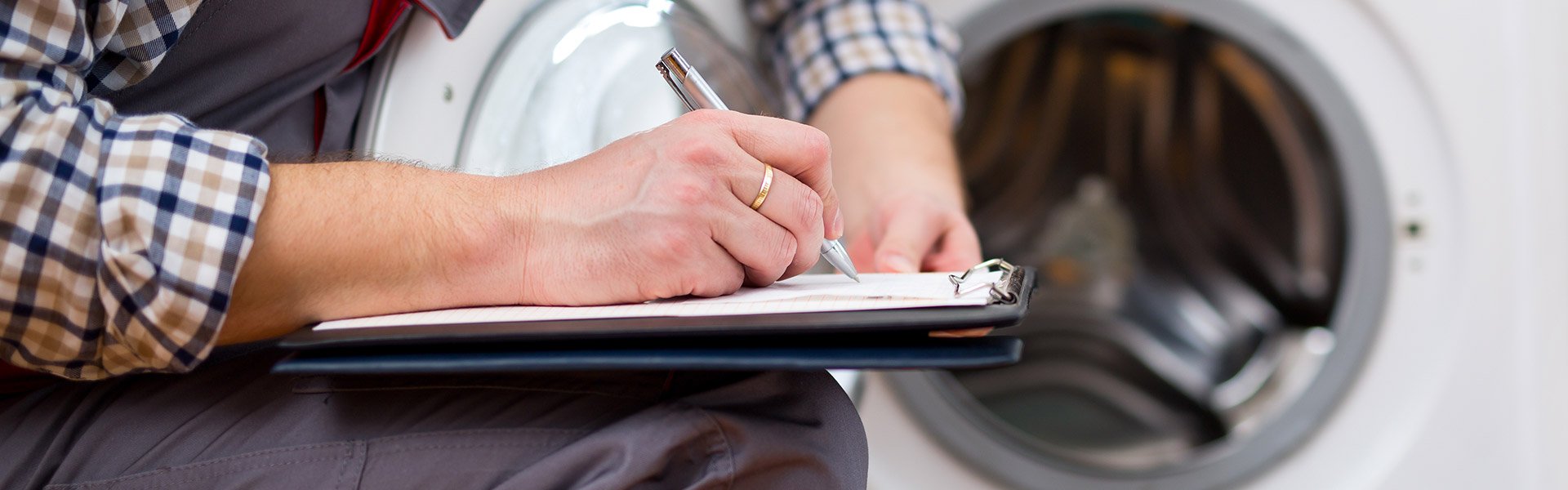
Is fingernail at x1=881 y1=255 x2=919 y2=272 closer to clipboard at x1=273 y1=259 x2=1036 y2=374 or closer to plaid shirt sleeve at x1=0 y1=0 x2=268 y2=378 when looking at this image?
clipboard at x1=273 y1=259 x2=1036 y2=374

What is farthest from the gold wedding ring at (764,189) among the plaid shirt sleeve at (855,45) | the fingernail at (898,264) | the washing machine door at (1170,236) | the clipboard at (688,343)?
the washing machine door at (1170,236)

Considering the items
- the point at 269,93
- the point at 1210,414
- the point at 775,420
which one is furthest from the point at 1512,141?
the point at 269,93

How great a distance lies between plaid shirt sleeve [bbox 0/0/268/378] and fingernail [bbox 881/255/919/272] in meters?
0.39

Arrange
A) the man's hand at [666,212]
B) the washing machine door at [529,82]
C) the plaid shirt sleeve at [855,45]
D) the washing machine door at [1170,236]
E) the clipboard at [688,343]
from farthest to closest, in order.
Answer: the washing machine door at [1170,236]
the plaid shirt sleeve at [855,45]
the washing machine door at [529,82]
the man's hand at [666,212]
the clipboard at [688,343]

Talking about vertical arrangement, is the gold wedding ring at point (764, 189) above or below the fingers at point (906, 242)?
above

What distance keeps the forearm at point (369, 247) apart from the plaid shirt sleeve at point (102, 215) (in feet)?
0.07

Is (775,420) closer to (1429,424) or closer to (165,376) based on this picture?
(165,376)

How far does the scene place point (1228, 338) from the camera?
1504mm

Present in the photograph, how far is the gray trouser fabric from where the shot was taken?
17.9 inches

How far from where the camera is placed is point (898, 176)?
84 centimetres

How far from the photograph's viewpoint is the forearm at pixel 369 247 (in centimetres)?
47

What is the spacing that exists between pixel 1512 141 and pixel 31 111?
1.14 m

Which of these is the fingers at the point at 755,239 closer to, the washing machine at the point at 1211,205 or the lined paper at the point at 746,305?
the lined paper at the point at 746,305

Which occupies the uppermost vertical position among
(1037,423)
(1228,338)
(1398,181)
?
(1398,181)
